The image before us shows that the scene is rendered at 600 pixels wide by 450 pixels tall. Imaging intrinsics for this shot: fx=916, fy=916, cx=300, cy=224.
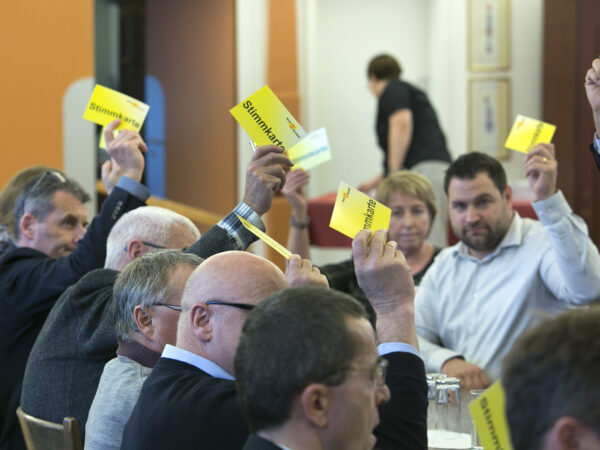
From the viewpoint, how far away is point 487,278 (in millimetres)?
3439

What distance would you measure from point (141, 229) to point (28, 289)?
61cm

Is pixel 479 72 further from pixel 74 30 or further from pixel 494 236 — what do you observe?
pixel 494 236

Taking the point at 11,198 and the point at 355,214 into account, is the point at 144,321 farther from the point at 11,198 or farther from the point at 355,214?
the point at 11,198

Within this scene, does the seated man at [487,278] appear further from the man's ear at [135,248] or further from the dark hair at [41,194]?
the dark hair at [41,194]

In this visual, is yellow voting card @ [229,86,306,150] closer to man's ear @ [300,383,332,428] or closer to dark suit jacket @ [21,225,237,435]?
dark suit jacket @ [21,225,237,435]

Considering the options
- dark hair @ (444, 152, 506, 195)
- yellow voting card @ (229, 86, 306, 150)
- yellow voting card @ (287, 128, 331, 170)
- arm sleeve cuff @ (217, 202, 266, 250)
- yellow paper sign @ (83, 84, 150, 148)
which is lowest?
arm sleeve cuff @ (217, 202, 266, 250)

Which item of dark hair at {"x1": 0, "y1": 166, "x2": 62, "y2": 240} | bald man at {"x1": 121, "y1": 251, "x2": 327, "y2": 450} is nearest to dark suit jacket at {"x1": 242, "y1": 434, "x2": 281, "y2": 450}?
bald man at {"x1": 121, "y1": 251, "x2": 327, "y2": 450}

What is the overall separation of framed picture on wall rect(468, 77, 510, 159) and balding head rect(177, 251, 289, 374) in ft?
22.7

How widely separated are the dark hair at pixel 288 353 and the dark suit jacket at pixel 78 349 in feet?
3.79

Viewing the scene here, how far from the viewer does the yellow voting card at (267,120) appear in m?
2.24

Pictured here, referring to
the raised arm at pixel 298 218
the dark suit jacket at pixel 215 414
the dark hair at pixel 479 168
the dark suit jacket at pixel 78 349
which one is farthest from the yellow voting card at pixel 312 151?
the dark suit jacket at pixel 215 414

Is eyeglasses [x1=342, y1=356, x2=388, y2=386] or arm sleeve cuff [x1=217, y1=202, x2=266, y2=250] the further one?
arm sleeve cuff [x1=217, y1=202, x2=266, y2=250]

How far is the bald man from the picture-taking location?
1.64 metres

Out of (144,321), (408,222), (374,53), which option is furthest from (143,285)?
(374,53)
